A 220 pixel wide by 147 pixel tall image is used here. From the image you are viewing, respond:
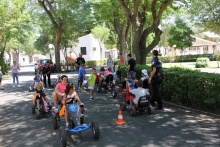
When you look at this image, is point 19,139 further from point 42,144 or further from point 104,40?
point 104,40

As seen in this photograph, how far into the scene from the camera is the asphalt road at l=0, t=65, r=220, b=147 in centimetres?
583

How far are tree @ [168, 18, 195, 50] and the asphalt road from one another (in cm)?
4328

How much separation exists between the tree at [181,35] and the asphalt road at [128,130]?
43.3 m

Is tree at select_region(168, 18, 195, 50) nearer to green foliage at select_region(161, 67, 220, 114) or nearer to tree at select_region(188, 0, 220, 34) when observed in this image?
tree at select_region(188, 0, 220, 34)

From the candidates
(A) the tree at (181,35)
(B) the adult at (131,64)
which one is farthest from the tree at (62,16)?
(A) the tree at (181,35)

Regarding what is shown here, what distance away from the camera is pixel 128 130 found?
674 cm

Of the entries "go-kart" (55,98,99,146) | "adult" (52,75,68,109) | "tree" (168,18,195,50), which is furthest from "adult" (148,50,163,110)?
"tree" (168,18,195,50)

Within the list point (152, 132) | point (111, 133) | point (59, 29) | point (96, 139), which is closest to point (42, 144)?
point (96, 139)

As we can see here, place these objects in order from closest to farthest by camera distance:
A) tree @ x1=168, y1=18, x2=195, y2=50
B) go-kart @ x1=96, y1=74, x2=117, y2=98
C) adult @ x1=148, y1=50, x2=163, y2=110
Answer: adult @ x1=148, y1=50, x2=163, y2=110 < go-kart @ x1=96, y1=74, x2=117, y2=98 < tree @ x1=168, y1=18, x2=195, y2=50

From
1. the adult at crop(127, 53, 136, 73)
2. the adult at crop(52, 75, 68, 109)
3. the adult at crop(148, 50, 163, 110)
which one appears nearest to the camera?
the adult at crop(52, 75, 68, 109)

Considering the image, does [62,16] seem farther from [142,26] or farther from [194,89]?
[194,89]

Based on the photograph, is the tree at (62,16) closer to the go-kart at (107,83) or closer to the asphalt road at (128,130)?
the go-kart at (107,83)

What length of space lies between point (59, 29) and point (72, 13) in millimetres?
2729

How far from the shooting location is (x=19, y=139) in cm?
648
